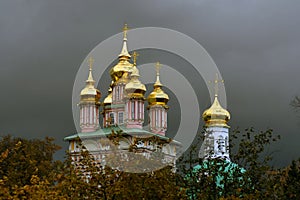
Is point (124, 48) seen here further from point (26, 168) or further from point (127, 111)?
point (26, 168)

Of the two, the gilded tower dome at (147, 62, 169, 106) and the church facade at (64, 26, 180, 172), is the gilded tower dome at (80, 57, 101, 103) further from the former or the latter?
the gilded tower dome at (147, 62, 169, 106)

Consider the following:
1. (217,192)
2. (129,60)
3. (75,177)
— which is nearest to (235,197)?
(217,192)

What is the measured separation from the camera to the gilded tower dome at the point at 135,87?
46031mm

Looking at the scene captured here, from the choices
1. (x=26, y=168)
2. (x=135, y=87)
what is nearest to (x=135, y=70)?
(x=135, y=87)

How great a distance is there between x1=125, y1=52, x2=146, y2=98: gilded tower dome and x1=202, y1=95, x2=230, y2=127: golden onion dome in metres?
4.58

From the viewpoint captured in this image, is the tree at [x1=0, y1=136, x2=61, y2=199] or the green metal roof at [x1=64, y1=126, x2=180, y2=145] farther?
the green metal roof at [x1=64, y1=126, x2=180, y2=145]

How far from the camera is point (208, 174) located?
→ 17.0 metres

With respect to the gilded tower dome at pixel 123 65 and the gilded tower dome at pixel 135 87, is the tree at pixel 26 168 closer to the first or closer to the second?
the gilded tower dome at pixel 135 87

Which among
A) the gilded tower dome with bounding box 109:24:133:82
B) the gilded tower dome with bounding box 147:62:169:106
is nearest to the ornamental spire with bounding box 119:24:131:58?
the gilded tower dome with bounding box 109:24:133:82

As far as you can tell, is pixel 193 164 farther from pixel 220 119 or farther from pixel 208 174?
pixel 220 119

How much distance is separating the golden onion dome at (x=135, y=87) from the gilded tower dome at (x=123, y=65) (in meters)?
2.30

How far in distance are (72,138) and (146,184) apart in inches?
1252

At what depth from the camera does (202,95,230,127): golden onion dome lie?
45.6 metres

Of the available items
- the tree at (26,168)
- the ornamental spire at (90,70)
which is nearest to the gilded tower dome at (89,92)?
the ornamental spire at (90,70)
